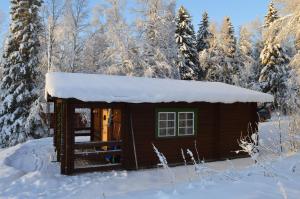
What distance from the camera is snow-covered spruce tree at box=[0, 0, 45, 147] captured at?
20.5 meters

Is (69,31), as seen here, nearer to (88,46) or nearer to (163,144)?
(88,46)

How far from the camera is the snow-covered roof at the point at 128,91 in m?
9.59

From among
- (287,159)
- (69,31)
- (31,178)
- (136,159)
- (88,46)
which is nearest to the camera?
(287,159)

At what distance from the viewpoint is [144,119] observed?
11078 millimetres

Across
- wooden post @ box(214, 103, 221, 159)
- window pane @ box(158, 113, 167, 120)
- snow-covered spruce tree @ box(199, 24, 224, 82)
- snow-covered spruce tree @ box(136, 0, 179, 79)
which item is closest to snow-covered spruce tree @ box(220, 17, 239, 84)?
snow-covered spruce tree @ box(199, 24, 224, 82)

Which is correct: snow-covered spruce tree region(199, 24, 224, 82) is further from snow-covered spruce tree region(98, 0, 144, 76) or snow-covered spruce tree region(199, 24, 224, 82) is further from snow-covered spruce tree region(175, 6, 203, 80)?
snow-covered spruce tree region(98, 0, 144, 76)

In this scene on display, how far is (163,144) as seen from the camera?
11.4m

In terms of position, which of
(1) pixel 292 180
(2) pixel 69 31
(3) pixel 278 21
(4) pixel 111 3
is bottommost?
(1) pixel 292 180

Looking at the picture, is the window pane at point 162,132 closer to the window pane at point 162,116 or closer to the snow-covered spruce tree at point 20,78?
the window pane at point 162,116

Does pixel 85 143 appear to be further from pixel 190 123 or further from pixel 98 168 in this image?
pixel 190 123

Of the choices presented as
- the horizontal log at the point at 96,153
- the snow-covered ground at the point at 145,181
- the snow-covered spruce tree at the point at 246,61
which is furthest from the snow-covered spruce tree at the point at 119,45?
the snow-covered spruce tree at the point at 246,61

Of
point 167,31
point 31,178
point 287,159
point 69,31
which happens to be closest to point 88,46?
point 69,31

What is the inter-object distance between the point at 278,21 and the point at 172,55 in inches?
499

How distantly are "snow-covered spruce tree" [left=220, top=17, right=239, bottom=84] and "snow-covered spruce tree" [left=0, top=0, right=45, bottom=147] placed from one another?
704 inches
